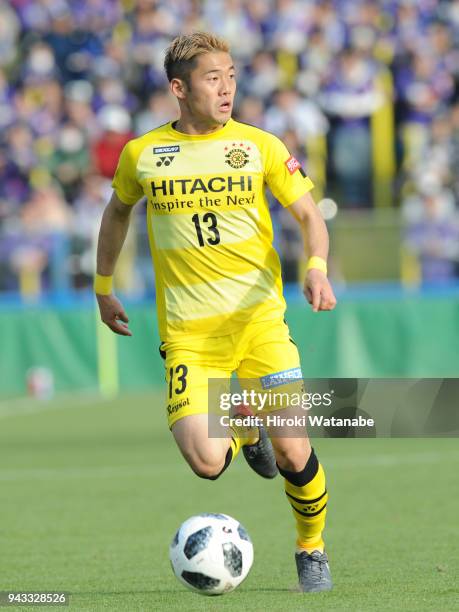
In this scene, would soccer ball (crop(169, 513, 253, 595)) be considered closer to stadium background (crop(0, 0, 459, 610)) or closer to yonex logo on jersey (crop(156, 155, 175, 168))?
yonex logo on jersey (crop(156, 155, 175, 168))

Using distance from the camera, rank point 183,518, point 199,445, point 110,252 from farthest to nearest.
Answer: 1. point 183,518
2. point 110,252
3. point 199,445

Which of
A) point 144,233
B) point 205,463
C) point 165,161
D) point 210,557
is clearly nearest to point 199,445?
point 205,463

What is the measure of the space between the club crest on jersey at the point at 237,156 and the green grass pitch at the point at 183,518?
1.89 meters

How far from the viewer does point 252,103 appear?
59.3 feet

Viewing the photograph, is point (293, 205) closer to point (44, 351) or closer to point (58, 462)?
point (58, 462)

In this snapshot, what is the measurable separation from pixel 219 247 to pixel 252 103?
12.0 metres

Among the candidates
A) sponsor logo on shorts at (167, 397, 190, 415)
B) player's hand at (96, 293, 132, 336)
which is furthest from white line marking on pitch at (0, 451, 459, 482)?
sponsor logo on shorts at (167, 397, 190, 415)

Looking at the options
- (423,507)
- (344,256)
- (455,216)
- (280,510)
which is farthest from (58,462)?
(455,216)

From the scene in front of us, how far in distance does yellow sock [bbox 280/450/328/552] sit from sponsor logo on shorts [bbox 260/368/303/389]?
1.18 feet

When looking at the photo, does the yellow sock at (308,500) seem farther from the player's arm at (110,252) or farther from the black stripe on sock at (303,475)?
the player's arm at (110,252)

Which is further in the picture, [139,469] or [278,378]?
[139,469]

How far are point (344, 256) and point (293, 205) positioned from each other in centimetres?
971

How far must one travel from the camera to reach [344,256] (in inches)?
625

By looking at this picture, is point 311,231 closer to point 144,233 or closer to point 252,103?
point 144,233
